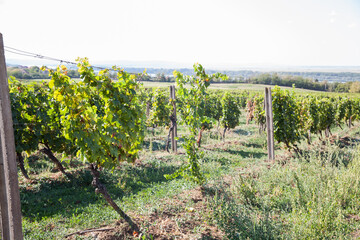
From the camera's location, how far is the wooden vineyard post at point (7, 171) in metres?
2.27

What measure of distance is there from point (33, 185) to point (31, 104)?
6.54 feet

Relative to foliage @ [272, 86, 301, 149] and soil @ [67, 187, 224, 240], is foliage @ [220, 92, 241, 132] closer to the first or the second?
foliage @ [272, 86, 301, 149]

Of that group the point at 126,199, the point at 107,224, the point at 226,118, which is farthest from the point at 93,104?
the point at 226,118

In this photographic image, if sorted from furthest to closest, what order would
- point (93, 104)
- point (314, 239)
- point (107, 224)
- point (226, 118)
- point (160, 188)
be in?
point (226, 118) < point (160, 188) < point (107, 224) < point (93, 104) < point (314, 239)

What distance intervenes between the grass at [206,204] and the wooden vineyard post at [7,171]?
1.59 m

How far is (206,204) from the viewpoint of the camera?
4.71 metres

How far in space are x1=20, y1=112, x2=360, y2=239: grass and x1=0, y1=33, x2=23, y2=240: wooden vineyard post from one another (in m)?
1.59

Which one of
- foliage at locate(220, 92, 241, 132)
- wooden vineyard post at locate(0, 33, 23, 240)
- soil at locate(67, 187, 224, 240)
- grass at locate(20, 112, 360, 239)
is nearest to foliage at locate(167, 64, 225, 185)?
grass at locate(20, 112, 360, 239)

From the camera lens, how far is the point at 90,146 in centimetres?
345

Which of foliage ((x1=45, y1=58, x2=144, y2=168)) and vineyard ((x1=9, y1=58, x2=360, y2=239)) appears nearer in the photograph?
foliage ((x1=45, y1=58, x2=144, y2=168))

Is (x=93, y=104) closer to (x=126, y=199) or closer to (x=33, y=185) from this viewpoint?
(x=126, y=199)

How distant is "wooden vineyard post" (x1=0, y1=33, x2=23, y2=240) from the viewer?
227 cm

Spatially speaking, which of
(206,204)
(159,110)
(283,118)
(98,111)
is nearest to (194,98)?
(98,111)

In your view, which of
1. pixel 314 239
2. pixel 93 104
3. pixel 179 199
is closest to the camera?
pixel 314 239
